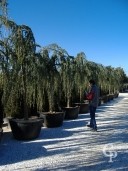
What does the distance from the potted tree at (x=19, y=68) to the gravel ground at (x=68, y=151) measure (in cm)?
34

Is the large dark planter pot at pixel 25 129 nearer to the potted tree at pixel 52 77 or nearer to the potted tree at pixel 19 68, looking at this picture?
the potted tree at pixel 19 68

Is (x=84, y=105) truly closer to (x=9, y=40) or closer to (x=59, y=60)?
(x=59, y=60)

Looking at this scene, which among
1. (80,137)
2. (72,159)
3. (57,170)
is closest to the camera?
(57,170)

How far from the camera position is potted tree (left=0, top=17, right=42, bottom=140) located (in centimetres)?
717

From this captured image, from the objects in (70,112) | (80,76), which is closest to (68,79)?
(70,112)

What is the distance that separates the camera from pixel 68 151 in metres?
6.54

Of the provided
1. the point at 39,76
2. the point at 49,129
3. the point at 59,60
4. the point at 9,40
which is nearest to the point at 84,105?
the point at 59,60

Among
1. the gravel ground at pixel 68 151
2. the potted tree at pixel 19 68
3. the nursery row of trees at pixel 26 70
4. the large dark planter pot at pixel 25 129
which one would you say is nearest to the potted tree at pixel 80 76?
the nursery row of trees at pixel 26 70

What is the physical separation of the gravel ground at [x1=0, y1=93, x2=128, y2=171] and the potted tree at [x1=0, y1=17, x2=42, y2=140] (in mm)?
341

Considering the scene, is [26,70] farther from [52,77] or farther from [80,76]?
[80,76]

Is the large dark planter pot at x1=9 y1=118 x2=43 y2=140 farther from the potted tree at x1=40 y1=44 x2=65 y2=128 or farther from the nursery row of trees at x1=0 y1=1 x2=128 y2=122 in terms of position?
the potted tree at x1=40 y1=44 x2=65 y2=128

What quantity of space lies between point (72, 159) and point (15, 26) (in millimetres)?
3652

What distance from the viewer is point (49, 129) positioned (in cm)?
961

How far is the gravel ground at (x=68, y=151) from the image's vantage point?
5.46 m
